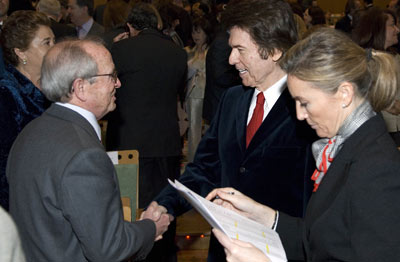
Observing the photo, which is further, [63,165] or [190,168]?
[190,168]

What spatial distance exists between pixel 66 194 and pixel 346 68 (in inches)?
40.9

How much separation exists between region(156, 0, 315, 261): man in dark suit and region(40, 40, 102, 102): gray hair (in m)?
0.65

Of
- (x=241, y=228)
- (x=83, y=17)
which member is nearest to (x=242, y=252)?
(x=241, y=228)

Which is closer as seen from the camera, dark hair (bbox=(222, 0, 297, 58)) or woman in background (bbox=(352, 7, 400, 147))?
dark hair (bbox=(222, 0, 297, 58))

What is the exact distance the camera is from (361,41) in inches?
180

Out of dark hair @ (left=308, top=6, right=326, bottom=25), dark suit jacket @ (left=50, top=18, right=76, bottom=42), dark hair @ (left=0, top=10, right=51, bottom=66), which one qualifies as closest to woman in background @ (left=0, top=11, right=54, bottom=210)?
dark hair @ (left=0, top=10, right=51, bottom=66)

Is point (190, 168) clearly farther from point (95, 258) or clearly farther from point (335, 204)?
point (335, 204)

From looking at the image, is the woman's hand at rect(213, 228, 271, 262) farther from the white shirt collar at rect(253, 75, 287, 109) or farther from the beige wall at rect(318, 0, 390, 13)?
the beige wall at rect(318, 0, 390, 13)

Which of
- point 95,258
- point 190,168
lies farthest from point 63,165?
point 190,168

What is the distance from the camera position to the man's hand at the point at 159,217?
2.41m

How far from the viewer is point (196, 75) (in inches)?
245

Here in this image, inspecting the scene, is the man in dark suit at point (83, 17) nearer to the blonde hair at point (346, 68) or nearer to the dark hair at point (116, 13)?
the dark hair at point (116, 13)

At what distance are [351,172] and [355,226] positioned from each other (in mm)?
168

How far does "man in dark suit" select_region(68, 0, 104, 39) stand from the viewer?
18.9 ft
